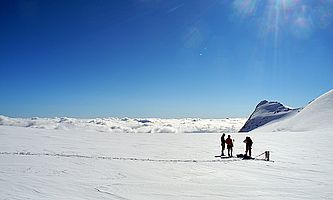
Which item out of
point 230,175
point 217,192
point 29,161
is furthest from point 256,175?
point 29,161

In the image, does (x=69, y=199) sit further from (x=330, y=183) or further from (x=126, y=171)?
(x=330, y=183)

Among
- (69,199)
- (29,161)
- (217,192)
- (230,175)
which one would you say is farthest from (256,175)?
(29,161)

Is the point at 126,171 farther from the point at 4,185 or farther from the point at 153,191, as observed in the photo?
the point at 4,185

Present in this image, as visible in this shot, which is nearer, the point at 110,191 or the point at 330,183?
the point at 110,191

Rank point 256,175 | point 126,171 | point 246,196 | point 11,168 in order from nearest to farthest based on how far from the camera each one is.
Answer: point 246,196 < point 11,168 < point 126,171 < point 256,175

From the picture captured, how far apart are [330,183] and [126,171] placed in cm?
902

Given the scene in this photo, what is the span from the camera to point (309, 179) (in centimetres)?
1451

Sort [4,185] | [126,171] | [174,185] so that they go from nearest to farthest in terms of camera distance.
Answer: [4,185] → [174,185] → [126,171]

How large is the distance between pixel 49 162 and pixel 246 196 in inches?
373

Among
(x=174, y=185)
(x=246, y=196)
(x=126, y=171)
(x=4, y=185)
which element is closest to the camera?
(x=4, y=185)

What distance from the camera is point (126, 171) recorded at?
1435cm

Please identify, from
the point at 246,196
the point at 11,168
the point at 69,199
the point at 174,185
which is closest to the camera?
the point at 69,199

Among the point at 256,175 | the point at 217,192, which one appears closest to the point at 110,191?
the point at 217,192

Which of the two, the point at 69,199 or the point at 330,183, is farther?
the point at 330,183
